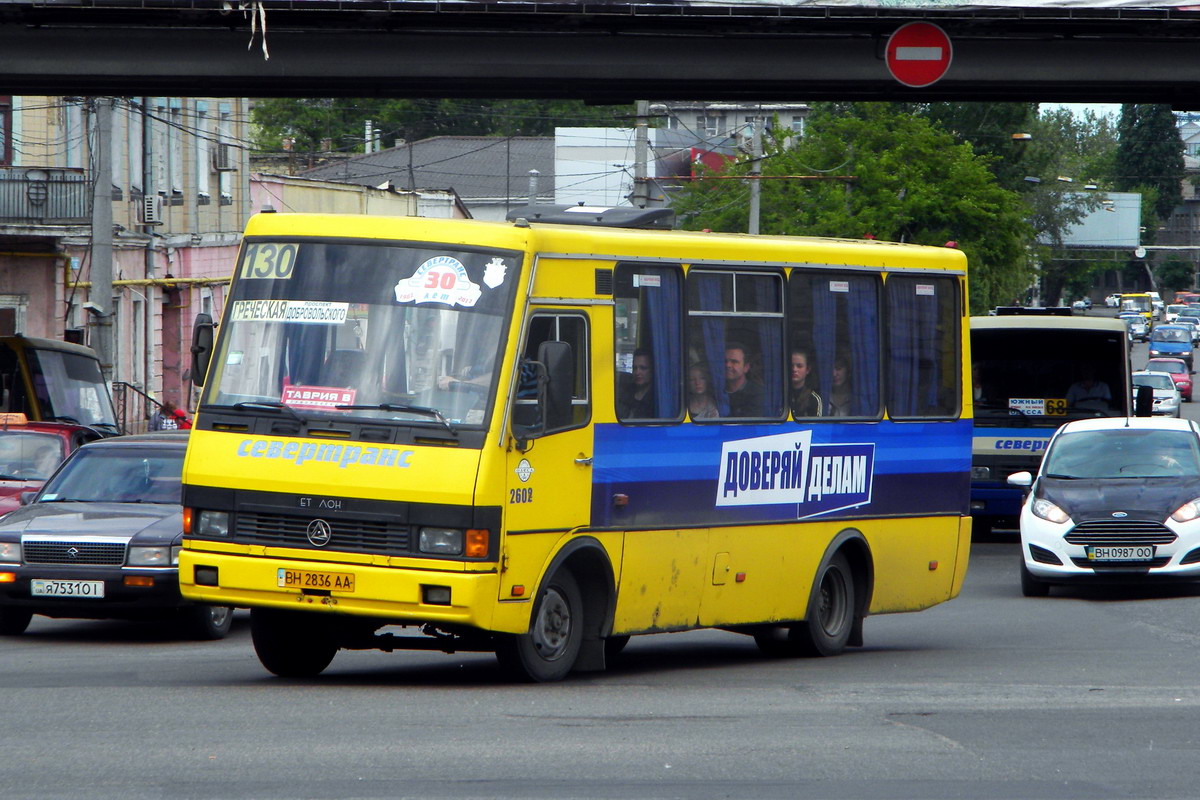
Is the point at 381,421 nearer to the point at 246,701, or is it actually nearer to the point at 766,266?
the point at 246,701

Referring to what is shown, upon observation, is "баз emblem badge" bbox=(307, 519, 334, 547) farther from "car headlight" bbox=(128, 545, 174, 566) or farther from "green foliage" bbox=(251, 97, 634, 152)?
"green foliage" bbox=(251, 97, 634, 152)

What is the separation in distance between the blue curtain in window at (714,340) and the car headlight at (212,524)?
3.26m

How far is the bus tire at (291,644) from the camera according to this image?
36.5 ft

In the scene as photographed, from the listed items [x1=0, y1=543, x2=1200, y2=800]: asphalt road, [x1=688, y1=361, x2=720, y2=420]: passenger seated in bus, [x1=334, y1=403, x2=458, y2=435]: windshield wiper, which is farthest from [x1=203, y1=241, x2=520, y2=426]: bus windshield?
[x1=688, y1=361, x2=720, y2=420]: passenger seated in bus

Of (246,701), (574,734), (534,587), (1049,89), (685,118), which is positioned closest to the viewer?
(574,734)

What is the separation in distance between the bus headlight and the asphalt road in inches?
30.6

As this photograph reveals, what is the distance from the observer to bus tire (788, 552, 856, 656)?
13205mm

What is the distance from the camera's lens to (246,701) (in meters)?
9.86

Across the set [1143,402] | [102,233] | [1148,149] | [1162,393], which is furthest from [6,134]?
[1148,149]

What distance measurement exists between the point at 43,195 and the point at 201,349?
2510 centimetres

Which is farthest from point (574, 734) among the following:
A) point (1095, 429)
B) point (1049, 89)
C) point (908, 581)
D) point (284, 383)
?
point (1049, 89)

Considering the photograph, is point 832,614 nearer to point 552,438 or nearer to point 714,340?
point 714,340

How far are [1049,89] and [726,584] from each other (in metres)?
12.6

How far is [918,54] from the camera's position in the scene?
20.9 m
